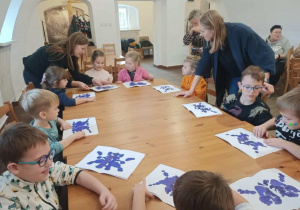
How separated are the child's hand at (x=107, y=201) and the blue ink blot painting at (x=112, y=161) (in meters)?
0.14

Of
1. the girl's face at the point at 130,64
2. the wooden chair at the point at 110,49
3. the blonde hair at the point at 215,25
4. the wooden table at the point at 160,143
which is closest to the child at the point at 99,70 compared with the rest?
the girl's face at the point at 130,64

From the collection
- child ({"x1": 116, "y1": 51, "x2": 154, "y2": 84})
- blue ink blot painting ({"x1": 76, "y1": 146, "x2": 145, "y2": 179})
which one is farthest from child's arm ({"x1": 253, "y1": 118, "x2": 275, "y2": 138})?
child ({"x1": 116, "y1": 51, "x2": 154, "y2": 84})

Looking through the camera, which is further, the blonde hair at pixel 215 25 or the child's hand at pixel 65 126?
the blonde hair at pixel 215 25

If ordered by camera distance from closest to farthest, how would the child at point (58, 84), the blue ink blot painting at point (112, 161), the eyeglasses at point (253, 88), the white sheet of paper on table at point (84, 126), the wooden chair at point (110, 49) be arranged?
the blue ink blot painting at point (112, 161)
the white sheet of paper on table at point (84, 126)
the eyeglasses at point (253, 88)
the child at point (58, 84)
the wooden chair at point (110, 49)

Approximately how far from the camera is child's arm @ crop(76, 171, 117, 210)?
31.5 inches

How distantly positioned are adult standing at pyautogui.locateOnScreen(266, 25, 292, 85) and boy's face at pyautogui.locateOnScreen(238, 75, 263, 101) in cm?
331

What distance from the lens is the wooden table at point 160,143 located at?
0.94 m

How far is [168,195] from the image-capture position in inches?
33.9

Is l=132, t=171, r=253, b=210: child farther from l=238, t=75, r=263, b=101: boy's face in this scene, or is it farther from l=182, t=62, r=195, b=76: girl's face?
l=182, t=62, r=195, b=76: girl's face

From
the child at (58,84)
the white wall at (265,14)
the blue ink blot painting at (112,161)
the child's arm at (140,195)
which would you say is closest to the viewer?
the child's arm at (140,195)

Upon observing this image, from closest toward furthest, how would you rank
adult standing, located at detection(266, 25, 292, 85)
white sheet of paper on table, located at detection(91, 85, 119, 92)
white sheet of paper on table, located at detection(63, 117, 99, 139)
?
1. white sheet of paper on table, located at detection(63, 117, 99, 139)
2. white sheet of paper on table, located at detection(91, 85, 119, 92)
3. adult standing, located at detection(266, 25, 292, 85)

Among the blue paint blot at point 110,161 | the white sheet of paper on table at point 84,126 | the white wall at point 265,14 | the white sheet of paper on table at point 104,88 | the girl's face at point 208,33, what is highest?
the white wall at point 265,14

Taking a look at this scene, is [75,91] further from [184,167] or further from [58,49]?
[184,167]

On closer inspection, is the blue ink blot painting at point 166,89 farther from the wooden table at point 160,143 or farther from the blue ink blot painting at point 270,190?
the blue ink blot painting at point 270,190
